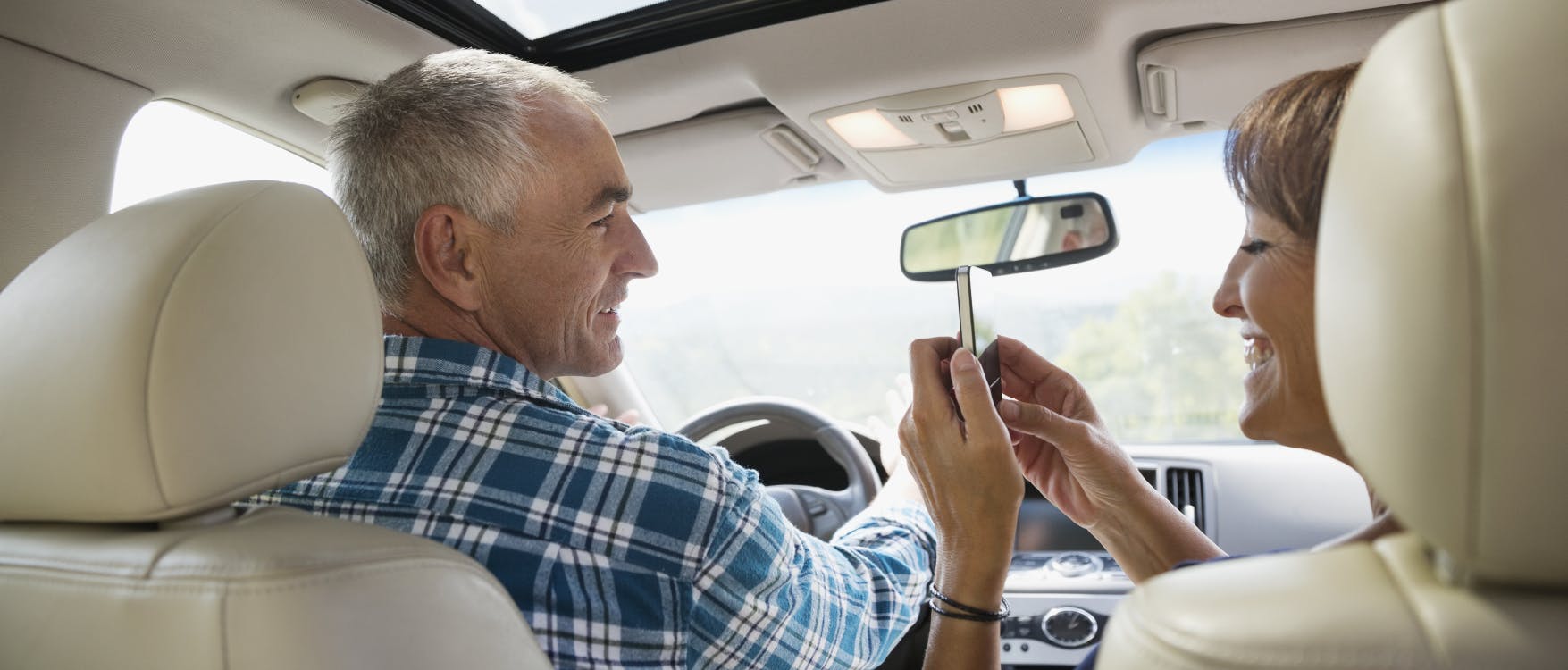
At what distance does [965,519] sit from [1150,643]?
977 millimetres

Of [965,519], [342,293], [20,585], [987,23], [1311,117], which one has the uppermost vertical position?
[987,23]

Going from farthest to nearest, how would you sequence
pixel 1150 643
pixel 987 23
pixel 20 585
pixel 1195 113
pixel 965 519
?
1. pixel 1195 113
2. pixel 987 23
3. pixel 965 519
4. pixel 20 585
5. pixel 1150 643

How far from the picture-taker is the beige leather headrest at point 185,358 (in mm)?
1070

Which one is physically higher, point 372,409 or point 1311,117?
point 1311,117

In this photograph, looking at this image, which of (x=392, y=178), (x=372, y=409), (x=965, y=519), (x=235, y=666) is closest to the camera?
(x=235, y=666)

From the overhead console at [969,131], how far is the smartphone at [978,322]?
Answer: 0.67 metres

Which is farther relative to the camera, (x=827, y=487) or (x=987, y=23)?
(x=827, y=487)

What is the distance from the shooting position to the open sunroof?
2250mm

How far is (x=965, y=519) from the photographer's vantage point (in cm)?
174

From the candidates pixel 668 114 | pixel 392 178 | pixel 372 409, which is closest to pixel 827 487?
pixel 668 114

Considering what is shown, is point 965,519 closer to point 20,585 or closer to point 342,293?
point 342,293

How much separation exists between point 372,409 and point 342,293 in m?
0.15

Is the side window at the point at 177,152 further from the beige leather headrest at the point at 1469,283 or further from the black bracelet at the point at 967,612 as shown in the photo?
the beige leather headrest at the point at 1469,283

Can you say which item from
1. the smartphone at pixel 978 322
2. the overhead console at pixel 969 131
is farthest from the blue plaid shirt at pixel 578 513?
the overhead console at pixel 969 131
